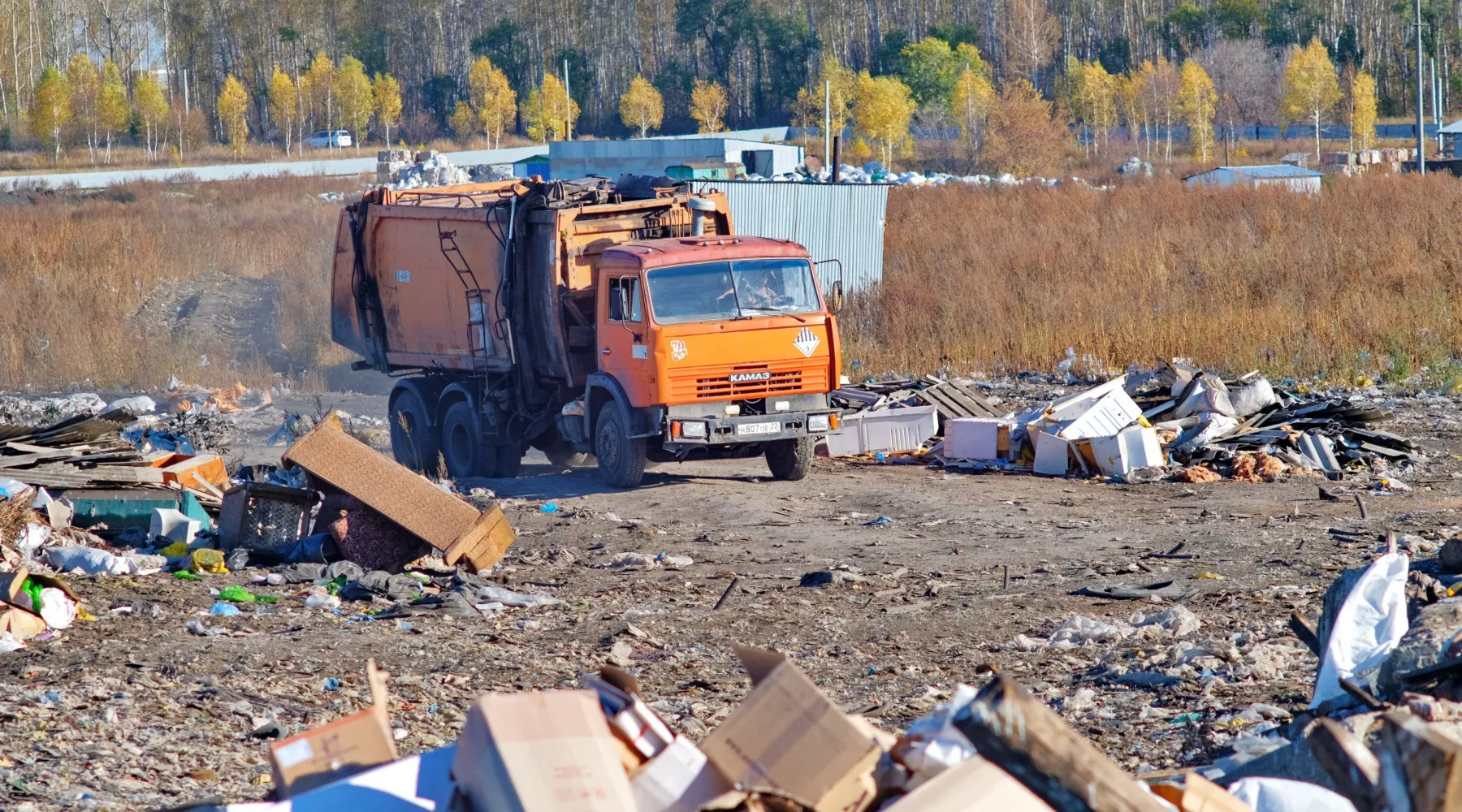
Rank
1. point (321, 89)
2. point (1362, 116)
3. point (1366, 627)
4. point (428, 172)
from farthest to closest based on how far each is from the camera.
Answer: point (321, 89), point (1362, 116), point (428, 172), point (1366, 627)

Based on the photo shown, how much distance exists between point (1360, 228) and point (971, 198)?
8950 millimetres

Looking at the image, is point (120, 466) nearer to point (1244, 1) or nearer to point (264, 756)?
point (264, 756)

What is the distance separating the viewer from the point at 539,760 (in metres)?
3.59

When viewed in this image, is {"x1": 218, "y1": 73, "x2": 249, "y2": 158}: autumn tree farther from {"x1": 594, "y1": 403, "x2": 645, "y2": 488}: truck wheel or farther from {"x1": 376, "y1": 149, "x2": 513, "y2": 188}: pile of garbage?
{"x1": 594, "y1": 403, "x2": 645, "y2": 488}: truck wheel

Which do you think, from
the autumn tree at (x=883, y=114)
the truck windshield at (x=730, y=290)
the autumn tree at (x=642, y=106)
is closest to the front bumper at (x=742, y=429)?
the truck windshield at (x=730, y=290)

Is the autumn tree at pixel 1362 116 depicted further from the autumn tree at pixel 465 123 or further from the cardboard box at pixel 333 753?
the cardboard box at pixel 333 753

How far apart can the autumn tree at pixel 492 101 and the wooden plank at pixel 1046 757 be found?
265 feet

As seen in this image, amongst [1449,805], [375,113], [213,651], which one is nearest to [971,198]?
[213,651]

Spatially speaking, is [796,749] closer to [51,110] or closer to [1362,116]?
[1362,116]

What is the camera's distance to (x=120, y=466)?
11.1 m

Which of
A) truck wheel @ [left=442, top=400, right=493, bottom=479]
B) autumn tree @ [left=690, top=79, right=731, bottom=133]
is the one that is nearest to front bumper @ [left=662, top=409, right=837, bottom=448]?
truck wheel @ [left=442, top=400, right=493, bottom=479]

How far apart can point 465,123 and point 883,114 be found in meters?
33.2

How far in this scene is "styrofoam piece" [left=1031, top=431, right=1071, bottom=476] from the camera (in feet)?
43.2

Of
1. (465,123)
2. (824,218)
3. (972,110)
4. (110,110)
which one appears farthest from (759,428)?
(465,123)
